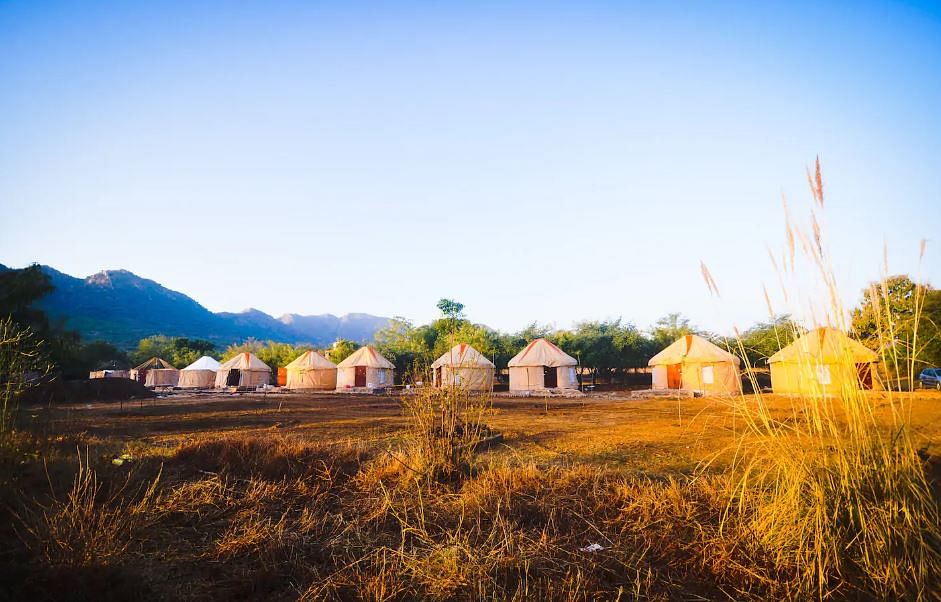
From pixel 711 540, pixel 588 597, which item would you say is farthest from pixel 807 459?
pixel 588 597

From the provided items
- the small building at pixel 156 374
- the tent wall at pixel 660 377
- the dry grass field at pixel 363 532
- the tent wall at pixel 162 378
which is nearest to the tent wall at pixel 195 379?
the small building at pixel 156 374

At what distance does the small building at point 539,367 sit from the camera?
24.7 m

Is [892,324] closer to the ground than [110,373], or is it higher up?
higher up

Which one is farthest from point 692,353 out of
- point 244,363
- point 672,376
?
point 244,363

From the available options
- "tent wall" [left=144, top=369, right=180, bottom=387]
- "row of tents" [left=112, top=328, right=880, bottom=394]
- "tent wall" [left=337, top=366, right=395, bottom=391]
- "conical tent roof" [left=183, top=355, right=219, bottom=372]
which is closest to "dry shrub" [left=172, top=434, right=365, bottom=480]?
"row of tents" [left=112, top=328, right=880, bottom=394]

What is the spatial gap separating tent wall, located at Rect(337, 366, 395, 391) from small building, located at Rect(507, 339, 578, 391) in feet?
29.0

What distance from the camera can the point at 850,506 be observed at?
2.15 meters

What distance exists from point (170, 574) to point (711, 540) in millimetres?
2973

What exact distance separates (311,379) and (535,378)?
15.2m

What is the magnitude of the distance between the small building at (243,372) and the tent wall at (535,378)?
18945mm

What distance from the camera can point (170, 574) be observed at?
100 inches

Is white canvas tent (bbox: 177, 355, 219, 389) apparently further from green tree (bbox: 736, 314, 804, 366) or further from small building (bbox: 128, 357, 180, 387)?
green tree (bbox: 736, 314, 804, 366)

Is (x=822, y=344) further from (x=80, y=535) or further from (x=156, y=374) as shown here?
(x=156, y=374)

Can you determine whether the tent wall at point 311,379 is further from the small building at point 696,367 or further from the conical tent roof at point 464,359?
the small building at point 696,367
